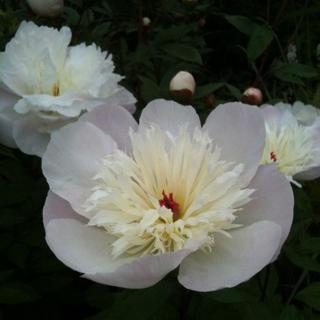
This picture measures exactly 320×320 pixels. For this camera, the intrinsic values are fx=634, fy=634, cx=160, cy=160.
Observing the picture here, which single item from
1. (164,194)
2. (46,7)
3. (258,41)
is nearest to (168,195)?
(164,194)

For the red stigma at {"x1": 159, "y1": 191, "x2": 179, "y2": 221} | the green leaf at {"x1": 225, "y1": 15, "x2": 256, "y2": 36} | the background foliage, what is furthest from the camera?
the green leaf at {"x1": 225, "y1": 15, "x2": 256, "y2": 36}

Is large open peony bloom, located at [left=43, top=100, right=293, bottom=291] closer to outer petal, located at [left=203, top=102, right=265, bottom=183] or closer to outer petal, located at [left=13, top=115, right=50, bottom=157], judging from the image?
outer petal, located at [left=203, top=102, right=265, bottom=183]

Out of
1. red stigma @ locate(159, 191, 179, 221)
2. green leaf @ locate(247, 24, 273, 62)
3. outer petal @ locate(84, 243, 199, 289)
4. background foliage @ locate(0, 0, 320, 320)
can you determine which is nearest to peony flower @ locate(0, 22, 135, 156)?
background foliage @ locate(0, 0, 320, 320)

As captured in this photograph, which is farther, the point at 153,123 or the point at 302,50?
the point at 302,50

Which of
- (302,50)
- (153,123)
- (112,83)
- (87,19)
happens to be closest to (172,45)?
(87,19)

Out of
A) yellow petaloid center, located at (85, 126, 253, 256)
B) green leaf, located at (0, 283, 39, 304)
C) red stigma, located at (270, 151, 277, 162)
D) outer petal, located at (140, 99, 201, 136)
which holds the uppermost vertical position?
outer petal, located at (140, 99, 201, 136)

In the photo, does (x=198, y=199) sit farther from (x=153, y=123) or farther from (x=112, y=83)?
(x=112, y=83)

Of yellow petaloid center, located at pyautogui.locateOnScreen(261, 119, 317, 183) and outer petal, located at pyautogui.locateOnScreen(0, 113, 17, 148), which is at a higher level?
outer petal, located at pyautogui.locateOnScreen(0, 113, 17, 148)

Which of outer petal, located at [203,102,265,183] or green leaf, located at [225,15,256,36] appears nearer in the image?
outer petal, located at [203,102,265,183]
